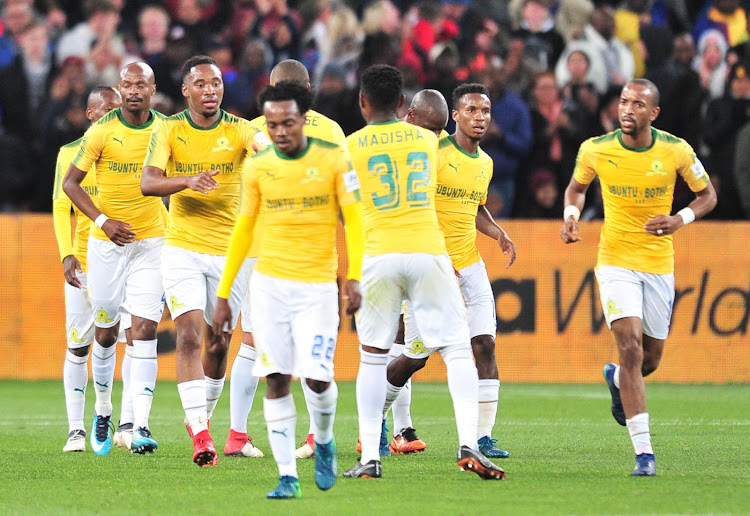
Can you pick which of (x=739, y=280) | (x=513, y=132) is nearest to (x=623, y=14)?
(x=513, y=132)

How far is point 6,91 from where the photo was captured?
57.8ft

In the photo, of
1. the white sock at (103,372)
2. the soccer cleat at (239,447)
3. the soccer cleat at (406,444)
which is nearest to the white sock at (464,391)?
the soccer cleat at (406,444)

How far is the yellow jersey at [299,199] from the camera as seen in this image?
24.2ft

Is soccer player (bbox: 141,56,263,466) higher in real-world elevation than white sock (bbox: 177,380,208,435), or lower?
higher

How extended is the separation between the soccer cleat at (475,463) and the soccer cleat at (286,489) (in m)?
1.06

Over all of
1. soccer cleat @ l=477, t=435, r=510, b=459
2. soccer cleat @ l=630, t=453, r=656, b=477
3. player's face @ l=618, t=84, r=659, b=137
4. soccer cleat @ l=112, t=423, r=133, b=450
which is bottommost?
soccer cleat @ l=112, t=423, r=133, b=450

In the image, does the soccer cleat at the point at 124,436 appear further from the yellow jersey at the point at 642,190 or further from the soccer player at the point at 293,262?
the yellow jersey at the point at 642,190

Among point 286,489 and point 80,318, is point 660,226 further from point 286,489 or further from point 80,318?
point 80,318

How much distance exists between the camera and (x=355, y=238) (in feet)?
24.0

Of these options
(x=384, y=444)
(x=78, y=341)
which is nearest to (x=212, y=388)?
(x=78, y=341)

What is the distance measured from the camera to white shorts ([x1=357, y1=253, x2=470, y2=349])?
802 cm

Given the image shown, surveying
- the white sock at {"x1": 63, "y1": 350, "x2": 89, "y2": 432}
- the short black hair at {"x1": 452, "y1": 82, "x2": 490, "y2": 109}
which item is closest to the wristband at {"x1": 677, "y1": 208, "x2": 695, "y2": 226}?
the short black hair at {"x1": 452, "y1": 82, "x2": 490, "y2": 109}

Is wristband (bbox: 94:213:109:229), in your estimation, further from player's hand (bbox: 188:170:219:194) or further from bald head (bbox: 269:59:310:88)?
bald head (bbox: 269:59:310:88)

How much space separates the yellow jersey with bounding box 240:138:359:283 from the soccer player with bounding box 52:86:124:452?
11.2ft
